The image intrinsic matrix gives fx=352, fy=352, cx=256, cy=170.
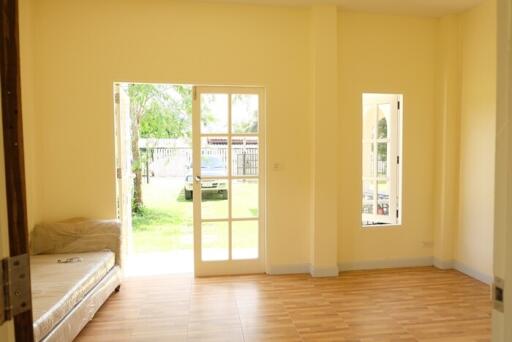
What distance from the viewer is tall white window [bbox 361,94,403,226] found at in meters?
4.32

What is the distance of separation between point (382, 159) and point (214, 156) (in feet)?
6.90

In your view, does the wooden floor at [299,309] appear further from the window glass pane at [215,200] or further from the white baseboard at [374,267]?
the window glass pane at [215,200]

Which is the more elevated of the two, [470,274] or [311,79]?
[311,79]

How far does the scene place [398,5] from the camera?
3861 millimetres

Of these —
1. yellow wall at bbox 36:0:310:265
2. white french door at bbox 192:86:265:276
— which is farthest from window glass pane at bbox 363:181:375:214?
white french door at bbox 192:86:265:276

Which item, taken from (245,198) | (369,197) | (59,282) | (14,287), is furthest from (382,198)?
(14,287)

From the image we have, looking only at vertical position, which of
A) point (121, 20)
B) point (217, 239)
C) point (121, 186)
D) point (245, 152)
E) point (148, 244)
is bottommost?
point (148, 244)

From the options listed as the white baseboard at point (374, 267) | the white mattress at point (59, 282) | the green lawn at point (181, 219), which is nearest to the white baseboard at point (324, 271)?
the white baseboard at point (374, 267)

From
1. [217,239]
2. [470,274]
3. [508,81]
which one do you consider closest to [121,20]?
[217,239]

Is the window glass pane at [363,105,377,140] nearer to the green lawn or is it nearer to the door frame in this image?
the green lawn

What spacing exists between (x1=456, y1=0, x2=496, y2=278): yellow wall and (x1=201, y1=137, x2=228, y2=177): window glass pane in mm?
2766

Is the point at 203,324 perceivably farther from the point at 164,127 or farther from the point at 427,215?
the point at 164,127

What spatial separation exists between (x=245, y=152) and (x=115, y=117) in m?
1.45

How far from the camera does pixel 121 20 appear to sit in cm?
368
